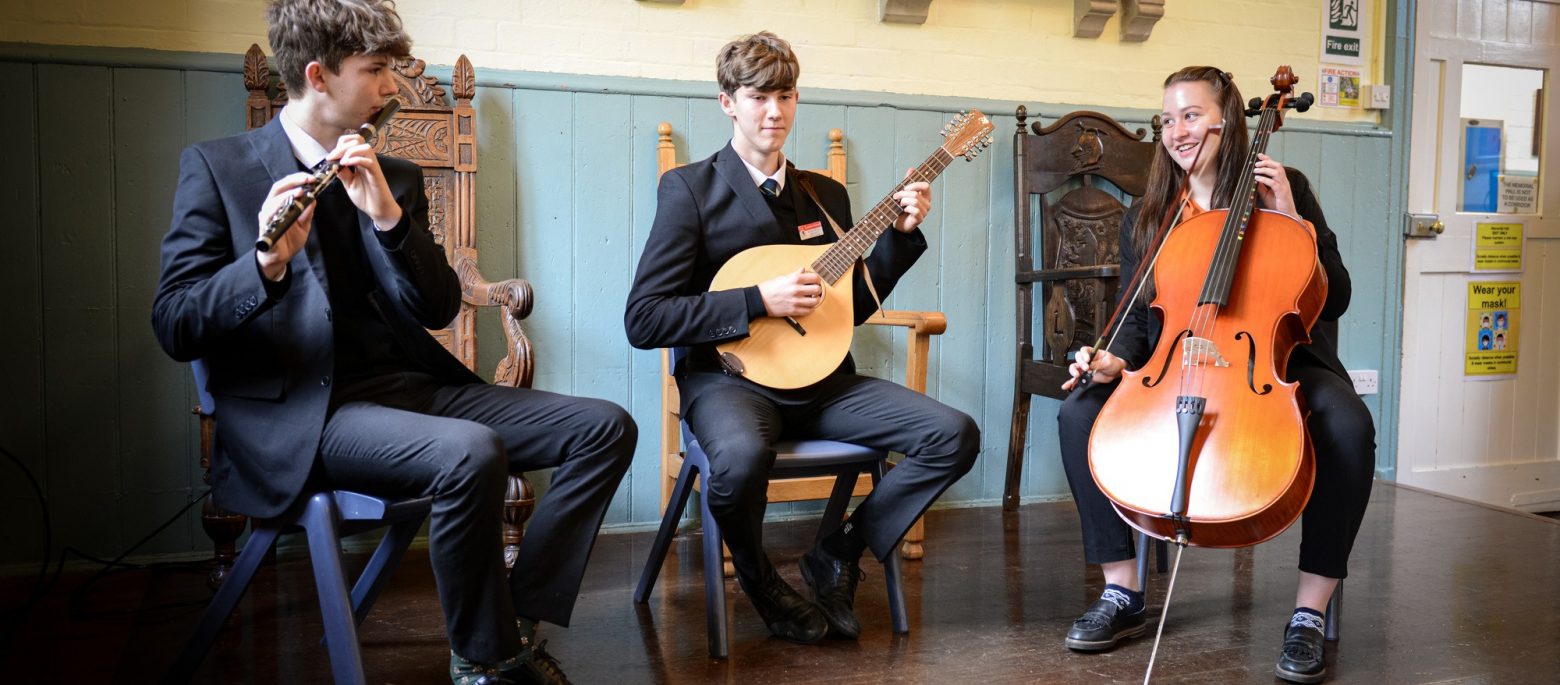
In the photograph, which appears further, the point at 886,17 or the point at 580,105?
the point at 886,17

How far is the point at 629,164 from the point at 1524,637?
229 centimetres

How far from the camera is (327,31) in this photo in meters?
1.73

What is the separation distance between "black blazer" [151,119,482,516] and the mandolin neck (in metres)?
0.80

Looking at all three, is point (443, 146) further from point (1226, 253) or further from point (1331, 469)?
point (1331, 469)

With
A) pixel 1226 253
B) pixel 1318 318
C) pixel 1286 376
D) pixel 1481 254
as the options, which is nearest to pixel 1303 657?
pixel 1286 376

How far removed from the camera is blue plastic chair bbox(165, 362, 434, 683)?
5.32 ft

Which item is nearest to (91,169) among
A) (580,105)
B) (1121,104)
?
(580,105)

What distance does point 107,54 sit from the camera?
269cm

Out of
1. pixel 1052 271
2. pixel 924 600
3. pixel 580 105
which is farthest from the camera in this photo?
pixel 1052 271

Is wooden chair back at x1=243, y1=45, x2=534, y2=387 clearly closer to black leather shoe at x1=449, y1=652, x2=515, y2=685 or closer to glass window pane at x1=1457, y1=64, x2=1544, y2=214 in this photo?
black leather shoe at x1=449, y1=652, x2=515, y2=685

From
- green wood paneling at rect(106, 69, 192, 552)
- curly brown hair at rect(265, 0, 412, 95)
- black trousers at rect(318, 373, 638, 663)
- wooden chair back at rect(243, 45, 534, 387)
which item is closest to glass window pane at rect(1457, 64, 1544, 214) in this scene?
wooden chair back at rect(243, 45, 534, 387)

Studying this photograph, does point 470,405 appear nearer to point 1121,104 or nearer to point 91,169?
point 91,169

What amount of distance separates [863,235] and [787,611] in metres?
0.73

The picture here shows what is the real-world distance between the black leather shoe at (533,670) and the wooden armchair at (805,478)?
0.95 metres
